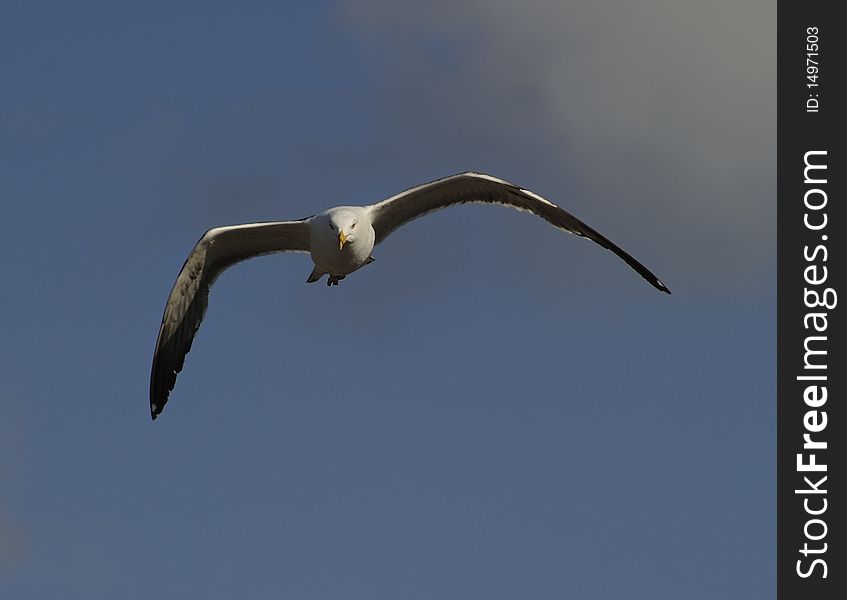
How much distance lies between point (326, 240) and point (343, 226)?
20.9 inches

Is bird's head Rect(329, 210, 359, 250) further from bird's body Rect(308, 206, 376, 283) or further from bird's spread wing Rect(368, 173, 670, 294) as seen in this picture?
bird's spread wing Rect(368, 173, 670, 294)

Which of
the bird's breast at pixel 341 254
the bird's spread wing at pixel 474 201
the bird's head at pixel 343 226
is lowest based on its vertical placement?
the bird's breast at pixel 341 254

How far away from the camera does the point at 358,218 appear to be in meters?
16.1

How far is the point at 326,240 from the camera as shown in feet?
53.0

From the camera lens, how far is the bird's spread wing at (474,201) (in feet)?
55.5

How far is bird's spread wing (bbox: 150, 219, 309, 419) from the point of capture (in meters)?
18.1

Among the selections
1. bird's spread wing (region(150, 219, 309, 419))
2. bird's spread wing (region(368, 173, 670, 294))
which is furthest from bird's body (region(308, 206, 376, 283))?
bird's spread wing (region(150, 219, 309, 419))

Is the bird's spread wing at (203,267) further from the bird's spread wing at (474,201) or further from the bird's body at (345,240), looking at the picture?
the bird's spread wing at (474,201)

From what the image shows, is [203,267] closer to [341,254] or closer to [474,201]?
[341,254]

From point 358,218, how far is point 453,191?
205 centimetres

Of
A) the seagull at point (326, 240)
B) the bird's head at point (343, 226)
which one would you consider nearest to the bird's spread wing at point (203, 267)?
the seagull at point (326, 240)

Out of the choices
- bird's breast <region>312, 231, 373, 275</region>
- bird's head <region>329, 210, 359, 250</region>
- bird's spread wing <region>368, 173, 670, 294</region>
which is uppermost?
bird's spread wing <region>368, 173, 670, 294</region>

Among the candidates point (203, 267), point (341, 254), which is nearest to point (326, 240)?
point (341, 254)

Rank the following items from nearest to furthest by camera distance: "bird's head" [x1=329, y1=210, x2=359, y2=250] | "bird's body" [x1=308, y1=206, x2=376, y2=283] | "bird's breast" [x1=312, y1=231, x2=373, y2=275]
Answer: "bird's head" [x1=329, y1=210, x2=359, y2=250] → "bird's body" [x1=308, y1=206, x2=376, y2=283] → "bird's breast" [x1=312, y1=231, x2=373, y2=275]
